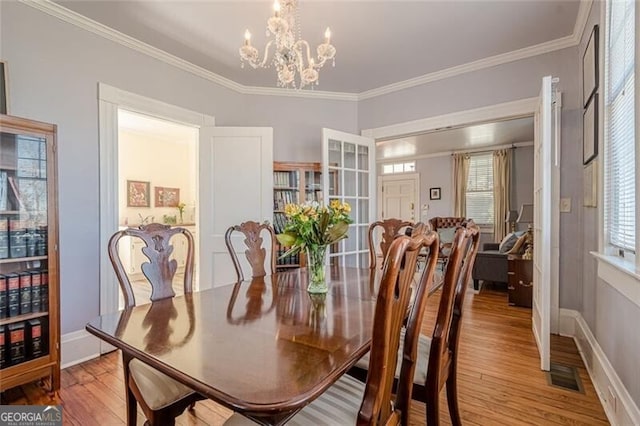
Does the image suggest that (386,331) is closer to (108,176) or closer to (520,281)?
(108,176)

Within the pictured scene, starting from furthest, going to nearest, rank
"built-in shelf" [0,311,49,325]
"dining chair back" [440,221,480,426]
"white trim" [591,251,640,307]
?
"built-in shelf" [0,311,49,325], "dining chair back" [440,221,480,426], "white trim" [591,251,640,307]

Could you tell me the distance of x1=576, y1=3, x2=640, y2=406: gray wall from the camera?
1.45 meters

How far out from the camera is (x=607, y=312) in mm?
1872

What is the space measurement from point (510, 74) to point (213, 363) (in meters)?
3.57

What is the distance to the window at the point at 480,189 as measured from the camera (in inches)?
285

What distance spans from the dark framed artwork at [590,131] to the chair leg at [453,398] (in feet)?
6.27

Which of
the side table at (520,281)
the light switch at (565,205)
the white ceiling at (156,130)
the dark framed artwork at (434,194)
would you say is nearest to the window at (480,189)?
the dark framed artwork at (434,194)

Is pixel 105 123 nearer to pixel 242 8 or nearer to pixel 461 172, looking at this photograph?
pixel 242 8

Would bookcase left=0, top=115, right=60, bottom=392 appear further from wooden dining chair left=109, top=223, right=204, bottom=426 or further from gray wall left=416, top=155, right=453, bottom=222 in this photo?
gray wall left=416, top=155, right=453, bottom=222

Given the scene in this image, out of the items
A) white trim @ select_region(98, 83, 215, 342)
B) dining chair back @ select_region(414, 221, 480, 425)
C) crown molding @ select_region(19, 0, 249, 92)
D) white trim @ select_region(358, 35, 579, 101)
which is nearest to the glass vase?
dining chair back @ select_region(414, 221, 480, 425)

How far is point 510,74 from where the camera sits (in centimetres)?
311

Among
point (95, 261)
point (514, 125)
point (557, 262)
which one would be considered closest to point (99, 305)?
point (95, 261)

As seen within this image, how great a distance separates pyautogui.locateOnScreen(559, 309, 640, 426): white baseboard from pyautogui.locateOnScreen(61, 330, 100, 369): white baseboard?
3400mm

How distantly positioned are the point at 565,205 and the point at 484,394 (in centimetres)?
188
